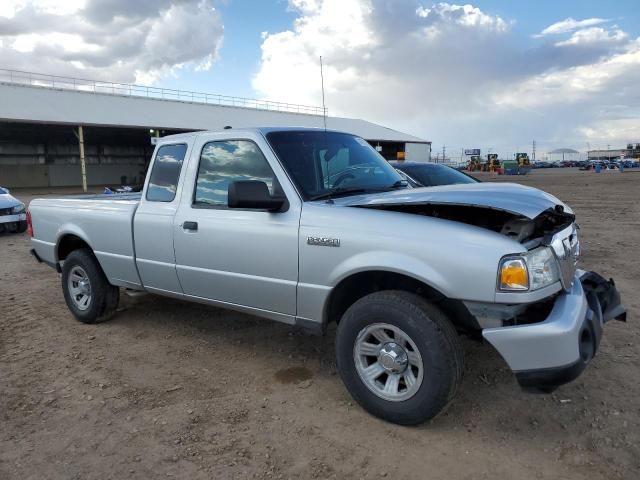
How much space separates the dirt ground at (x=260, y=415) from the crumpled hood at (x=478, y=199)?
1.38 m

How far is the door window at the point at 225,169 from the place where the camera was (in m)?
3.96

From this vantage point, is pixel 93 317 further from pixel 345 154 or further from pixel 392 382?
pixel 392 382

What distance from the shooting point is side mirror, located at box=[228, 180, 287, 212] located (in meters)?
3.39

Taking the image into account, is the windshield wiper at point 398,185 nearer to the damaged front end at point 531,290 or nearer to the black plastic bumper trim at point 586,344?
the damaged front end at point 531,290

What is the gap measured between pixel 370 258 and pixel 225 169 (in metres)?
1.65

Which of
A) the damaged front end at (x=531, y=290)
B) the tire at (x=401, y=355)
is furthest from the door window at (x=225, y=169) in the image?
the tire at (x=401, y=355)

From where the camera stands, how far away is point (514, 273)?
2.83m

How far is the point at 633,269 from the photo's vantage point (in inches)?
279

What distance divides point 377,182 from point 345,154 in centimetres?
37

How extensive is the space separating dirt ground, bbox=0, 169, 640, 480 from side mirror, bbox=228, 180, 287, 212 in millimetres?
1405

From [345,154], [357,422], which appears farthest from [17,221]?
[357,422]

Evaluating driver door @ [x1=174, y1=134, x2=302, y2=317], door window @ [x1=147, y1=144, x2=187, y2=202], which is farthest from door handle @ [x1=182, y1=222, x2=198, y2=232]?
door window @ [x1=147, y1=144, x2=187, y2=202]

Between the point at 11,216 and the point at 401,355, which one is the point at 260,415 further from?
the point at 11,216

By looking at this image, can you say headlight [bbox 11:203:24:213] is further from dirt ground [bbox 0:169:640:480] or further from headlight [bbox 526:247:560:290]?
headlight [bbox 526:247:560:290]
